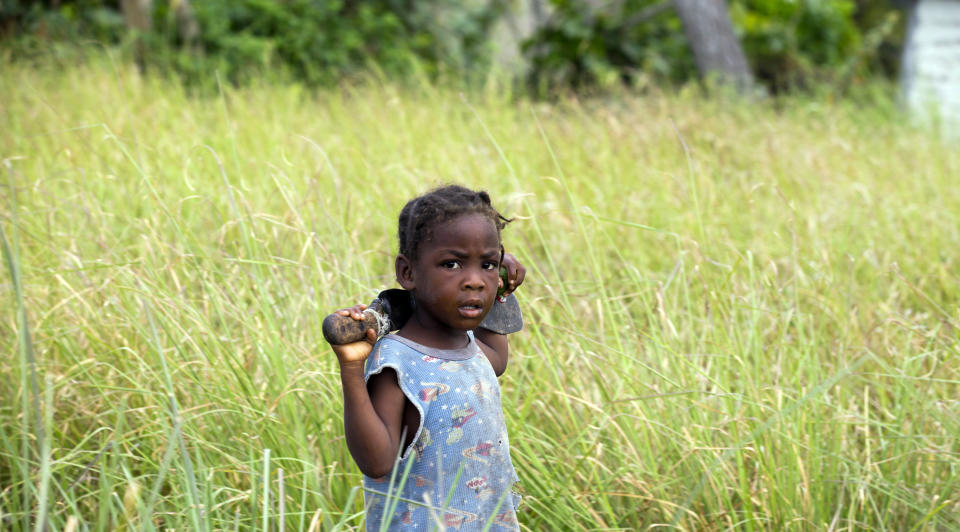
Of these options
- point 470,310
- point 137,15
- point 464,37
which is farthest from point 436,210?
point 464,37

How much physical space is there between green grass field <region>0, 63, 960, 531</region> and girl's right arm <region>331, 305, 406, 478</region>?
0.27 ft

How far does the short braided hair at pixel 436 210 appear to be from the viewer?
1472 millimetres

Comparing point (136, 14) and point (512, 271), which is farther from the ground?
point (136, 14)

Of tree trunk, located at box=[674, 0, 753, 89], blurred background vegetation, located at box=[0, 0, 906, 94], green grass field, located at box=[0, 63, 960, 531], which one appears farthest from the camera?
tree trunk, located at box=[674, 0, 753, 89]

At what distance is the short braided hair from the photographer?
57.9 inches

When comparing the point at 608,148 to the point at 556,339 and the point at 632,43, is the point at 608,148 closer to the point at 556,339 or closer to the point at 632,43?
the point at 556,339

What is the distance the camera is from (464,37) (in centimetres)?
975

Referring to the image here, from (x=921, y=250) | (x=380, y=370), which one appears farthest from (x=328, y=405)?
(x=921, y=250)

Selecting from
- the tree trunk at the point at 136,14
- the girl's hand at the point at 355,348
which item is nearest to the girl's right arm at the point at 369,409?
the girl's hand at the point at 355,348

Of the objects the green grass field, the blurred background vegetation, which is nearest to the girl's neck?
the green grass field

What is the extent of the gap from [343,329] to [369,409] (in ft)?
0.45

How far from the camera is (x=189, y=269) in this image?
2.95 metres

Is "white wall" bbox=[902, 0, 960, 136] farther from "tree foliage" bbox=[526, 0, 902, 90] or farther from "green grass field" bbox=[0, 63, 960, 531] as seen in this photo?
"green grass field" bbox=[0, 63, 960, 531]

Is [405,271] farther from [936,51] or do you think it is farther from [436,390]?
[936,51]
